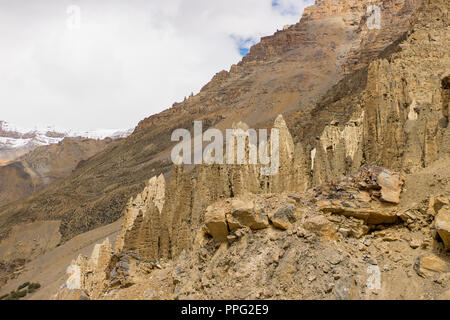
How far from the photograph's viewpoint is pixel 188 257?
29.7 feet

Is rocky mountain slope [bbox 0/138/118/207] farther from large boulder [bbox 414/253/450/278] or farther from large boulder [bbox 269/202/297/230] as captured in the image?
large boulder [bbox 414/253/450/278]

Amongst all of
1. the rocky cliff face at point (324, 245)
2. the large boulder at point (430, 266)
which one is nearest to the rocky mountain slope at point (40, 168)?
the rocky cliff face at point (324, 245)

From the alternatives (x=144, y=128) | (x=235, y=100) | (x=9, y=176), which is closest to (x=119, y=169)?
(x=144, y=128)

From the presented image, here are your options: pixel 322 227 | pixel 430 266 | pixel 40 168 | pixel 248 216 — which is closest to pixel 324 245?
pixel 322 227

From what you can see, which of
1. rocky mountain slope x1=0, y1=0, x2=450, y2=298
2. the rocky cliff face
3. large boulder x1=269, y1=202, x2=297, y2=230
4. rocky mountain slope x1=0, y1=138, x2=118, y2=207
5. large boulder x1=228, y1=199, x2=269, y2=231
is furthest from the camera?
rocky mountain slope x1=0, y1=138, x2=118, y2=207

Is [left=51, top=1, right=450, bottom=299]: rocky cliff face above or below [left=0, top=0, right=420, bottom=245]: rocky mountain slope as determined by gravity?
below

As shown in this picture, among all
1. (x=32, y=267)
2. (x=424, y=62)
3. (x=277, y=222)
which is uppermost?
(x=424, y=62)

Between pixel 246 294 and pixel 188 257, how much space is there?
2410 mm

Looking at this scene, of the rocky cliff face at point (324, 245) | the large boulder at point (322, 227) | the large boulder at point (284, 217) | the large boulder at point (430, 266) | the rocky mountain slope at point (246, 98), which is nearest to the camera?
the large boulder at point (430, 266)

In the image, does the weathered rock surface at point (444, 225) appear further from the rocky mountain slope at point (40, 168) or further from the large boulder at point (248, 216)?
the rocky mountain slope at point (40, 168)

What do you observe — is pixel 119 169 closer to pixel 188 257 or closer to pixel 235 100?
pixel 235 100

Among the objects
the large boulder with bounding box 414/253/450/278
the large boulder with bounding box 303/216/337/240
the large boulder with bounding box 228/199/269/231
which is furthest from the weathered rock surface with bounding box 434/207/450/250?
the large boulder with bounding box 228/199/269/231

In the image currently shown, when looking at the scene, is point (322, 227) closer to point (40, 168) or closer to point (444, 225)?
point (444, 225)
